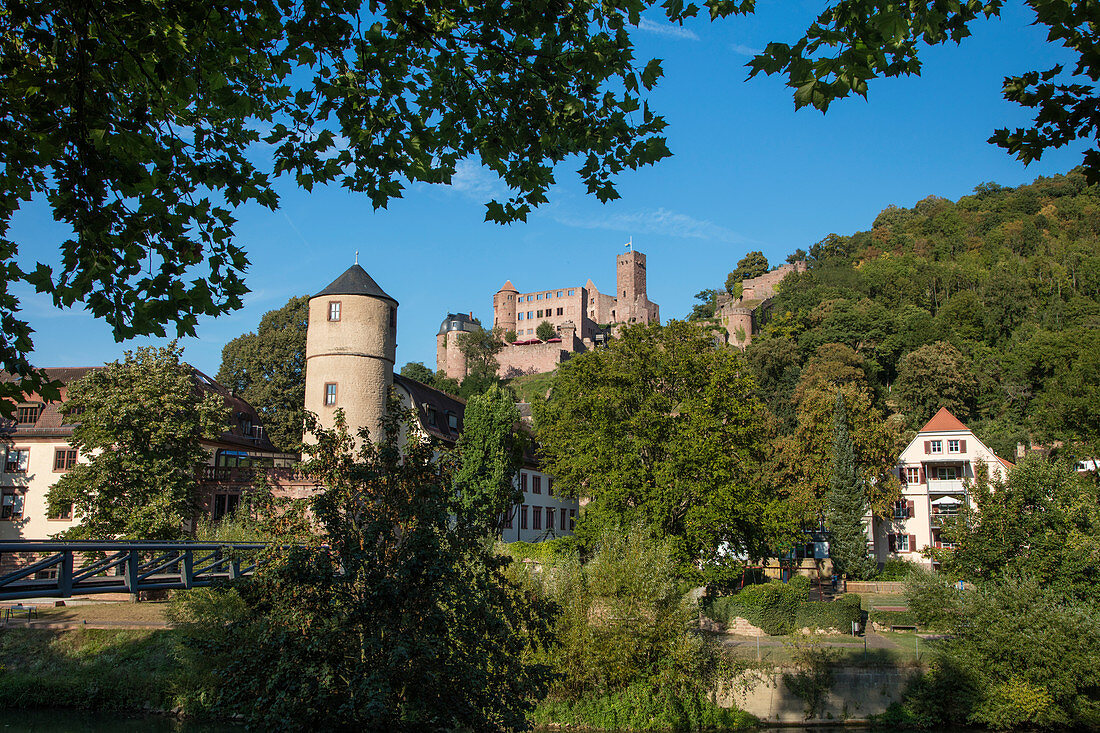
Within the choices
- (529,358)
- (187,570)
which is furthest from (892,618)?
(529,358)

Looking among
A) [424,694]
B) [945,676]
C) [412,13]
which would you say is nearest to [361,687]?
[424,694]

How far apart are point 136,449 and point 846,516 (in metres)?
34.5

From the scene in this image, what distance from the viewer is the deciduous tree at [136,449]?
1248 inches

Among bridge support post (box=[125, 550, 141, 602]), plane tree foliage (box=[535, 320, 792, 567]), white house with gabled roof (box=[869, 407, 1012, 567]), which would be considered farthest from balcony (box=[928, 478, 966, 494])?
bridge support post (box=[125, 550, 141, 602])

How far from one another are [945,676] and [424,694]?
21.6 meters

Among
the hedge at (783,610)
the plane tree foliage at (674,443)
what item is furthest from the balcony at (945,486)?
the hedge at (783,610)

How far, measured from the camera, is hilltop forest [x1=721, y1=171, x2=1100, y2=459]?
58.8m

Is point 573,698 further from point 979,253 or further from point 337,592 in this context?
point 979,253

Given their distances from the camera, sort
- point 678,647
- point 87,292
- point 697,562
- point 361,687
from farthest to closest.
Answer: point 697,562, point 678,647, point 361,687, point 87,292

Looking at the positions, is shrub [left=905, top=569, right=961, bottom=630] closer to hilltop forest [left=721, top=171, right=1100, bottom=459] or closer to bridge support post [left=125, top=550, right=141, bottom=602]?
hilltop forest [left=721, top=171, right=1100, bottom=459]

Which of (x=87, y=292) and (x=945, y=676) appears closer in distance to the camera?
(x=87, y=292)

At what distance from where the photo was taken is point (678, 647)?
2508 cm

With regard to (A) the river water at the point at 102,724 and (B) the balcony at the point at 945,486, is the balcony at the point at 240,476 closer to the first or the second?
(A) the river water at the point at 102,724

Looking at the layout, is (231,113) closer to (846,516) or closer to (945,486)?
(846,516)
